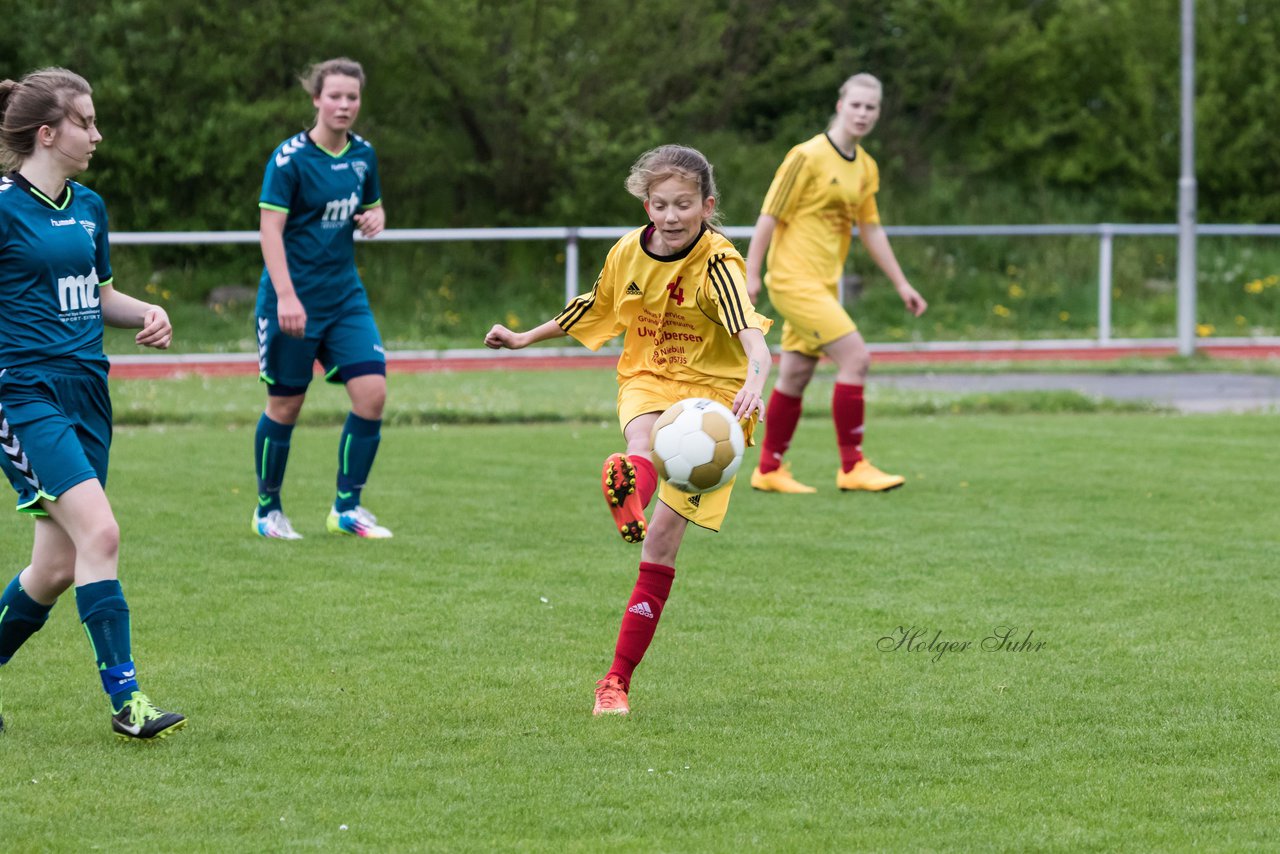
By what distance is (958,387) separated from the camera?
14.4 m

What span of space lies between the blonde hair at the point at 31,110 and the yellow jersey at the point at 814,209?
4.89 metres

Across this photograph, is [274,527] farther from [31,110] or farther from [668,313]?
[31,110]

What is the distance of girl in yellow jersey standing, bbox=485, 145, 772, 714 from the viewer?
486 cm

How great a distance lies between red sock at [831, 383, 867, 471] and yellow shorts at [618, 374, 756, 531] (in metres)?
3.94

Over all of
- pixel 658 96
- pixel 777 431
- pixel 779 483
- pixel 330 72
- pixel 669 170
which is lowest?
pixel 779 483

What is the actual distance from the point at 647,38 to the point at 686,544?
15.6 metres

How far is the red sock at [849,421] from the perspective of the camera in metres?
9.20

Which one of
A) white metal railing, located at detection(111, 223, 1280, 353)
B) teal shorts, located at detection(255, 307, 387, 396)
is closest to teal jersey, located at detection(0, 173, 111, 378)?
teal shorts, located at detection(255, 307, 387, 396)

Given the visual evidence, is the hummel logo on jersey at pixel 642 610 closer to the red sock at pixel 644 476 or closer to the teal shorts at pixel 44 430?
the red sock at pixel 644 476

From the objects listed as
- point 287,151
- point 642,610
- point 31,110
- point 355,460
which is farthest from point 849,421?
point 31,110

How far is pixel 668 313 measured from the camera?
5.23 metres

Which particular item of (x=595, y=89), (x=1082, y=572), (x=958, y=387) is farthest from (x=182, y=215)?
(x=1082, y=572)

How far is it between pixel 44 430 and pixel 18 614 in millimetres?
610

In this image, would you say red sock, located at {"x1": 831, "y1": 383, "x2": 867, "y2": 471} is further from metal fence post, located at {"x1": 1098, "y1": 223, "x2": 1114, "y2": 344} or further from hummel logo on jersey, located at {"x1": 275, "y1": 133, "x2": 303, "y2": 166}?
metal fence post, located at {"x1": 1098, "y1": 223, "x2": 1114, "y2": 344}
